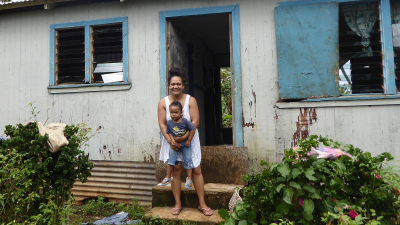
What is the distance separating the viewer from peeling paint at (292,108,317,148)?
3973 mm

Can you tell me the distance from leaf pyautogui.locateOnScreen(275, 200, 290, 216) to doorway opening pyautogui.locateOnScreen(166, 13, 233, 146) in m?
2.52

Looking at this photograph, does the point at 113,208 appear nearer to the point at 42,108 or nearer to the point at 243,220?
the point at 42,108

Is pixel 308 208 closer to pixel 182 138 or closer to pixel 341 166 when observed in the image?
pixel 341 166

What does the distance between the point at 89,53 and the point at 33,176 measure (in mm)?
2728

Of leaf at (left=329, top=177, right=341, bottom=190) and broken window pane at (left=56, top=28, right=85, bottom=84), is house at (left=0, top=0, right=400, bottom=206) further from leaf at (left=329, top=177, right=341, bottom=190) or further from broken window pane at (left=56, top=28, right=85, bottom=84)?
leaf at (left=329, top=177, right=341, bottom=190)

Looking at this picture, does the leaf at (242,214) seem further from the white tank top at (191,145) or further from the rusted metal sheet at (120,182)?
the rusted metal sheet at (120,182)

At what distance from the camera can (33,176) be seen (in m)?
2.71

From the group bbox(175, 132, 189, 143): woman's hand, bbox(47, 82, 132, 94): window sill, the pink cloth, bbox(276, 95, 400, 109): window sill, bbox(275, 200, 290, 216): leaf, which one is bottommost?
bbox(275, 200, 290, 216): leaf

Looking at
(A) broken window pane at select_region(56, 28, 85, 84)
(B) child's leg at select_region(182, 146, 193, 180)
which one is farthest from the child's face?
(A) broken window pane at select_region(56, 28, 85, 84)

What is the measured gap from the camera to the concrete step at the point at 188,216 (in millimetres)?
3024

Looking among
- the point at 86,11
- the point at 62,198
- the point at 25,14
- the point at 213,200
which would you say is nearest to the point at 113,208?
the point at 62,198

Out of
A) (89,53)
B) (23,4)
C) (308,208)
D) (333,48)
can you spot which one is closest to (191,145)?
(308,208)

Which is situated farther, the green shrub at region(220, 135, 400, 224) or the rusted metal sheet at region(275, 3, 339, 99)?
the rusted metal sheet at region(275, 3, 339, 99)

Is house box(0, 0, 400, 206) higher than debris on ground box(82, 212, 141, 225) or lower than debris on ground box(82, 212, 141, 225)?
higher
